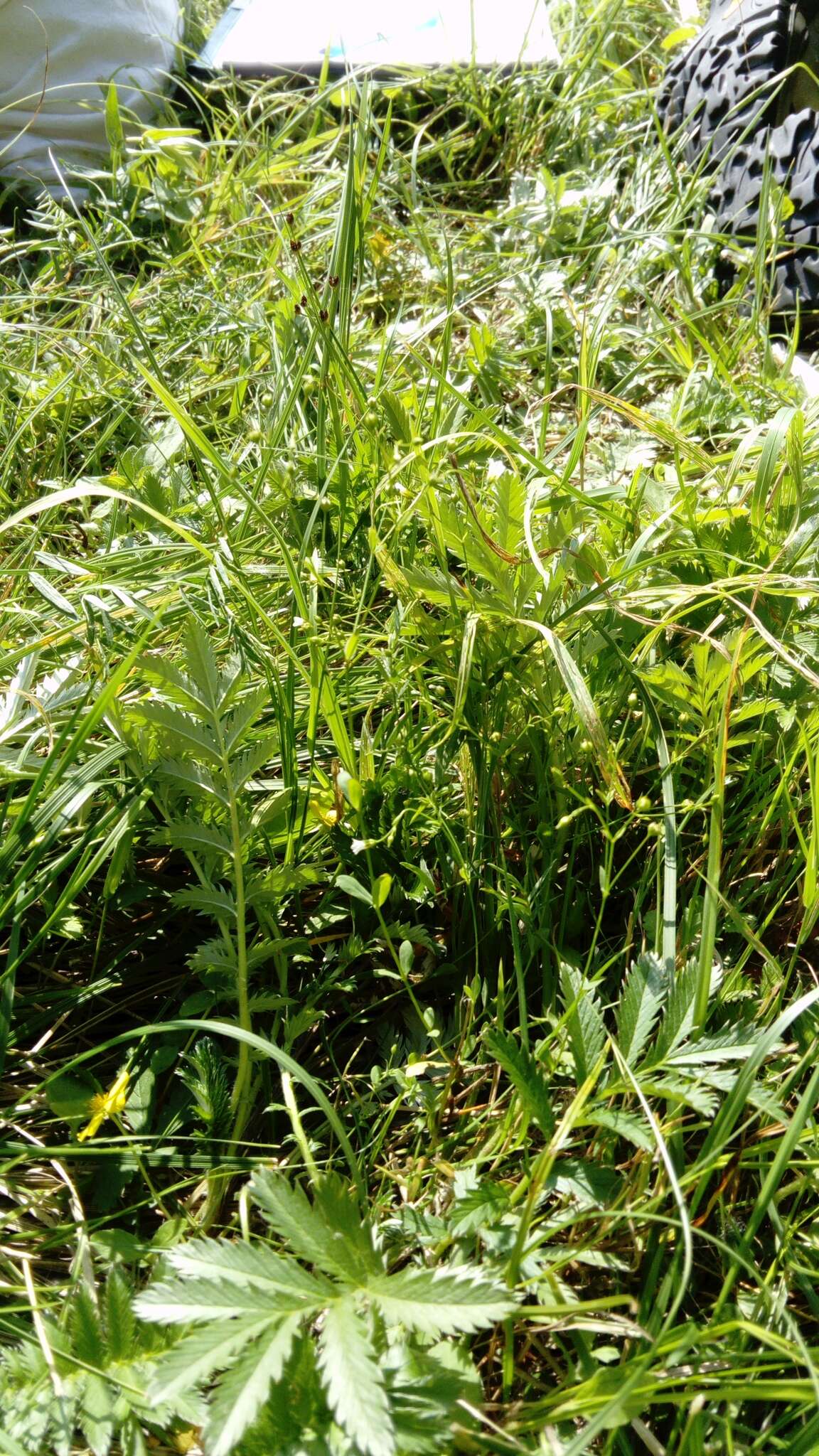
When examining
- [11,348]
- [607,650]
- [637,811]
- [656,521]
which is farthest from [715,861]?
[11,348]

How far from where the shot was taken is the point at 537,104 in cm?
254

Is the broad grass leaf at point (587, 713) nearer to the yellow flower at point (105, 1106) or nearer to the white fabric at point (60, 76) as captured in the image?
the yellow flower at point (105, 1106)

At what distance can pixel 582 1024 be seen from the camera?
0.87m

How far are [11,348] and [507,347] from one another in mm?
915

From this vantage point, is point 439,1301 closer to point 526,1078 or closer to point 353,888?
point 526,1078

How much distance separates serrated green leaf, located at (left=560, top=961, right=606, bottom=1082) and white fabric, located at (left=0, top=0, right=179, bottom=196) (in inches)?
85.8

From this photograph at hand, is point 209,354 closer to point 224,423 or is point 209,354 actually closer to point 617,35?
point 224,423

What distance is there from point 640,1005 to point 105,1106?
1.61ft

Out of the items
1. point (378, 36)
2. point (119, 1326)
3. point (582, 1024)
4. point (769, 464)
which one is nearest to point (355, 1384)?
point (119, 1326)

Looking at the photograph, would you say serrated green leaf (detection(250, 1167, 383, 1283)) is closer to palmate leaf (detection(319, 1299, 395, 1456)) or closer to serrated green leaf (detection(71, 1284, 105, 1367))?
palmate leaf (detection(319, 1299, 395, 1456))

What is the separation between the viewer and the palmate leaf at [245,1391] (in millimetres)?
588

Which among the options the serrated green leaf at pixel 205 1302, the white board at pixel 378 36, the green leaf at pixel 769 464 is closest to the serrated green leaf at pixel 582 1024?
the serrated green leaf at pixel 205 1302

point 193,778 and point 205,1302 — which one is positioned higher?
point 193,778

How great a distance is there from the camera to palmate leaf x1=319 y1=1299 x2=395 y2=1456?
0.58 m
